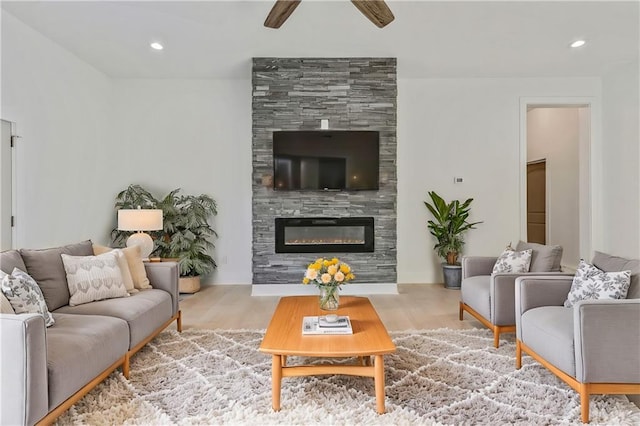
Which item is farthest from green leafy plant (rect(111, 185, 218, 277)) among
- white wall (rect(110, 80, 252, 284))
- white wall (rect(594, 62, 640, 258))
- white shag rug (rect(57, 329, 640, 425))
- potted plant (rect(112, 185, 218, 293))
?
white wall (rect(594, 62, 640, 258))

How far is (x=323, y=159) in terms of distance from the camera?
519 centimetres

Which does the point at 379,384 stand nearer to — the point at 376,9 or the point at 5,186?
the point at 376,9

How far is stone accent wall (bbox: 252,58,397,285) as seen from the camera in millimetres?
5148

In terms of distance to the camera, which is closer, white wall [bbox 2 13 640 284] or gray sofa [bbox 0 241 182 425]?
gray sofa [bbox 0 241 182 425]

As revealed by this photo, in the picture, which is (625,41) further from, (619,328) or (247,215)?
(247,215)

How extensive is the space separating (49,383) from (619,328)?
108 inches

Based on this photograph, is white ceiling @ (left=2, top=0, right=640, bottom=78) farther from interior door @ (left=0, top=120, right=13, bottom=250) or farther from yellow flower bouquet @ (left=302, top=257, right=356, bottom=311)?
yellow flower bouquet @ (left=302, top=257, right=356, bottom=311)

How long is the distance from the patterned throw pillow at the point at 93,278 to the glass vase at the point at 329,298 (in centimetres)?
147

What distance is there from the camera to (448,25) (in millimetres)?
4094

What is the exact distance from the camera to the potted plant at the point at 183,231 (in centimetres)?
534

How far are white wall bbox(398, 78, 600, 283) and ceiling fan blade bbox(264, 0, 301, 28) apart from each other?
317 cm

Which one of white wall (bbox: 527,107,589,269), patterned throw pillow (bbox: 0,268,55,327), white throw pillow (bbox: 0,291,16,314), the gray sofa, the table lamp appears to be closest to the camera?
the gray sofa

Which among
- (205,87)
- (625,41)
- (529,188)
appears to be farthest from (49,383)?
(529,188)

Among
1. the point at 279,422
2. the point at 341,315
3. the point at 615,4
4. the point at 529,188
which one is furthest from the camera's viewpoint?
the point at 529,188
